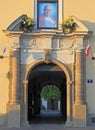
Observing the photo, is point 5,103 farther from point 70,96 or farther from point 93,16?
point 93,16

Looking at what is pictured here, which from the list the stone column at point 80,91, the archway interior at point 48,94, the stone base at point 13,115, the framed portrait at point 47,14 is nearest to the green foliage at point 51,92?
the archway interior at point 48,94

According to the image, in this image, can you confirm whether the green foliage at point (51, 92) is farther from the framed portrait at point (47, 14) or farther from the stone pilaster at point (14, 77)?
the stone pilaster at point (14, 77)

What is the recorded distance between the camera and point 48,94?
62.4 m

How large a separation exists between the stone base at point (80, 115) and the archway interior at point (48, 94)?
233cm

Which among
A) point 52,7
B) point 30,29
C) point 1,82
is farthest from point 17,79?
point 52,7

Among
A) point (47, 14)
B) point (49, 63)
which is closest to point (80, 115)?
point (49, 63)

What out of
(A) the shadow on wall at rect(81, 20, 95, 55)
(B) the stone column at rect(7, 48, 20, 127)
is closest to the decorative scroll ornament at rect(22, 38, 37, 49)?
(B) the stone column at rect(7, 48, 20, 127)

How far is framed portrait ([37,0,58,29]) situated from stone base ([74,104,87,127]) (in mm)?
4484

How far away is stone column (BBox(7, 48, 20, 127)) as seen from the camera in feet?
85.7

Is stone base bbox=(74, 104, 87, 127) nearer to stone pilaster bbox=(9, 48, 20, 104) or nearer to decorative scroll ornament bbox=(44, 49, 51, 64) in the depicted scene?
decorative scroll ornament bbox=(44, 49, 51, 64)

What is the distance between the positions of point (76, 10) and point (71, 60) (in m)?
2.69

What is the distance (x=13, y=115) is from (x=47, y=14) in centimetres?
572

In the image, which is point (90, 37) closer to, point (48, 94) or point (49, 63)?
point (49, 63)

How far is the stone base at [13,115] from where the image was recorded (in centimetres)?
2611
